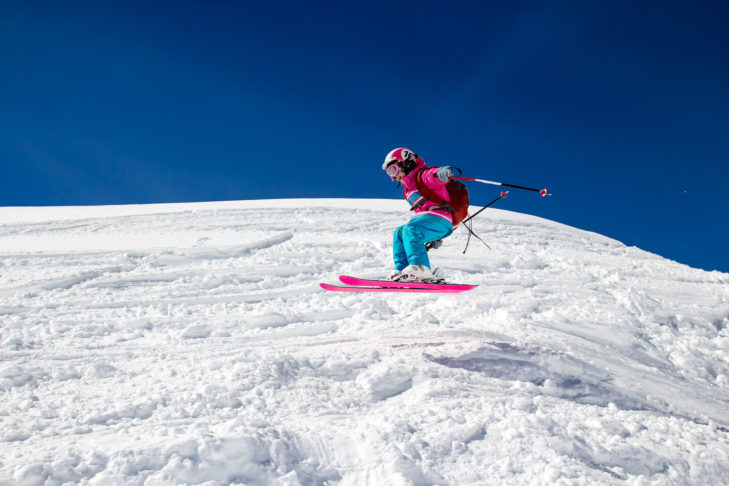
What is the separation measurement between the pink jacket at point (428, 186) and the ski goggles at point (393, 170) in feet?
0.38

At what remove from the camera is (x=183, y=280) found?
22.0ft

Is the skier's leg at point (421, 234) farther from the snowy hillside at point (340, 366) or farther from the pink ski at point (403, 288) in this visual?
the snowy hillside at point (340, 366)

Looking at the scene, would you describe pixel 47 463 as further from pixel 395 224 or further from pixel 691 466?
pixel 395 224

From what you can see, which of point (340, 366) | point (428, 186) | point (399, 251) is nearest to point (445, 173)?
point (428, 186)

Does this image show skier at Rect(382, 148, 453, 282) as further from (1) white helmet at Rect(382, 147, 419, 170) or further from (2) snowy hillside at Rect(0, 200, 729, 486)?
(2) snowy hillside at Rect(0, 200, 729, 486)

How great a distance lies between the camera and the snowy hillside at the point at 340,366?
2828mm

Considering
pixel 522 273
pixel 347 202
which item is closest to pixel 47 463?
pixel 522 273

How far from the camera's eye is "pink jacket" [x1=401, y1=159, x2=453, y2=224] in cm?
504

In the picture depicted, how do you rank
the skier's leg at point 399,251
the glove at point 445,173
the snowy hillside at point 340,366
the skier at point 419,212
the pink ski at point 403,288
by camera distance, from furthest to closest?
the skier's leg at point 399,251
the skier at point 419,212
the pink ski at point 403,288
the glove at point 445,173
the snowy hillside at point 340,366

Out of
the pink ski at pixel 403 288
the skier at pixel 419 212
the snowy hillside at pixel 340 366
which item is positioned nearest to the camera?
the snowy hillside at pixel 340 366

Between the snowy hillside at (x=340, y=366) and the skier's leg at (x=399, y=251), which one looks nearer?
the snowy hillside at (x=340, y=366)

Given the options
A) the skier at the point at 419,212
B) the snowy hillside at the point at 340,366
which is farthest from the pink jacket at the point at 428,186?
the snowy hillside at the point at 340,366

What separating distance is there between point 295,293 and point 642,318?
5020 millimetres

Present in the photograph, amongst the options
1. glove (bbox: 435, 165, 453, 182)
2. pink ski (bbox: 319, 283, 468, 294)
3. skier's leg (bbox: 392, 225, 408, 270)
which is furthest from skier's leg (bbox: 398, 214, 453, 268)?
glove (bbox: 435, 165, 453, 182)
